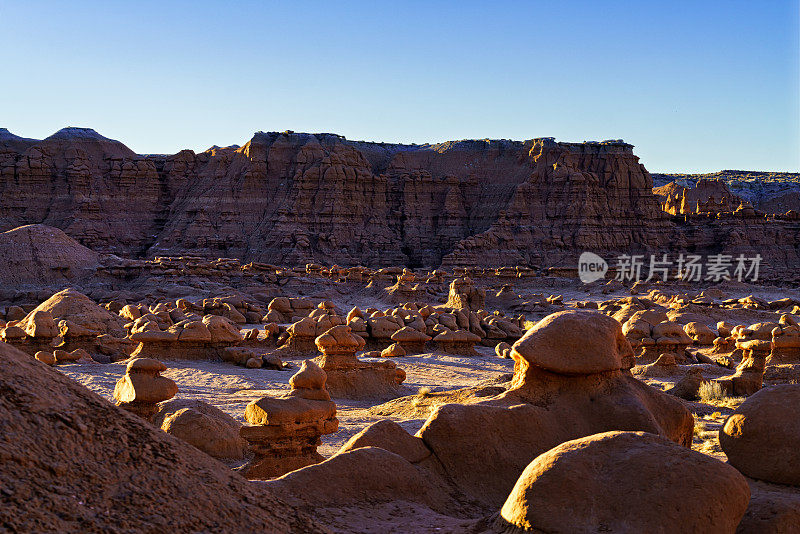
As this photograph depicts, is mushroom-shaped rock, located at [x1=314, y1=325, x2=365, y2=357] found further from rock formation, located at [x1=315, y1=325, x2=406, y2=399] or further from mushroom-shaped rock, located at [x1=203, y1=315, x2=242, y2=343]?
mushroom-shaped rock, located at [x1=203, y1=315, x2=242, y2=343]

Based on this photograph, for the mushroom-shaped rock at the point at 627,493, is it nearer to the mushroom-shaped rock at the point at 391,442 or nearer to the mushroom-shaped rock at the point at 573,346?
the mushroom-shaped rock at the point at 391,442

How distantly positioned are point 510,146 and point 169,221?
26160mm

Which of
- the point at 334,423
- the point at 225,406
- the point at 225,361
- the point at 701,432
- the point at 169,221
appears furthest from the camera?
the point at 169,221

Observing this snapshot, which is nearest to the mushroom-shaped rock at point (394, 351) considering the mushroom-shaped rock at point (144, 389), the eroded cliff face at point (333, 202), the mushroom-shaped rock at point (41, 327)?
the mushroom-shaped rock at point (41, 327)

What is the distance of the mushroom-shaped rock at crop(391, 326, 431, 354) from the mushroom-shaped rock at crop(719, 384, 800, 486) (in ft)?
38.0

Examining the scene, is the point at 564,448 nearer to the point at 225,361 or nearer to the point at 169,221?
the point at 225,361

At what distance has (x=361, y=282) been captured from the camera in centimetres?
3697

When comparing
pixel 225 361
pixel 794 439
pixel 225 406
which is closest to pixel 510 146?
pixel 225 361

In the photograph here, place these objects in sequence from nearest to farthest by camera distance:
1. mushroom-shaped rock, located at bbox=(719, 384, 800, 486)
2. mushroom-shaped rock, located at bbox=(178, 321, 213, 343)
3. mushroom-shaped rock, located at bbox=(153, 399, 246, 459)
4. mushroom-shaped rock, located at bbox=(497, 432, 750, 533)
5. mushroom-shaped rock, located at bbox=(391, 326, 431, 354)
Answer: mushroom-shaped rock, located at bbox=(497, 432, 750, 533)
mushroom-shaped rock, located at bbox=(719, 384, 800, 486)
mushroom-shaped rock, located at bbox=(153, 399, 246, 459)
mushroom-shaped rock, located at bbox=(178, 321, 213, 343)
mushroom-shaped rock, located at bbox=(391, 326, 431, 354)

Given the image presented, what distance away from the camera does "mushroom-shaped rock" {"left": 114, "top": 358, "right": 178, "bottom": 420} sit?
7.64m

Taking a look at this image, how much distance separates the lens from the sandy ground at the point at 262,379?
395 inches

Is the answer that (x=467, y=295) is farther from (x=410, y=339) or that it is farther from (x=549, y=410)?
(x=549, y=410)

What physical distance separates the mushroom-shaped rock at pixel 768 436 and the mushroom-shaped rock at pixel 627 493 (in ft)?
4.23

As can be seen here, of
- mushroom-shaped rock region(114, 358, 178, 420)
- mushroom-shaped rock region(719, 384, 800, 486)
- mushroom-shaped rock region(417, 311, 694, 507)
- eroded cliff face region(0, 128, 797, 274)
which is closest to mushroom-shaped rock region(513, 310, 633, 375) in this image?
mushroom-shaped rock region(417, 311, 694, 507)
